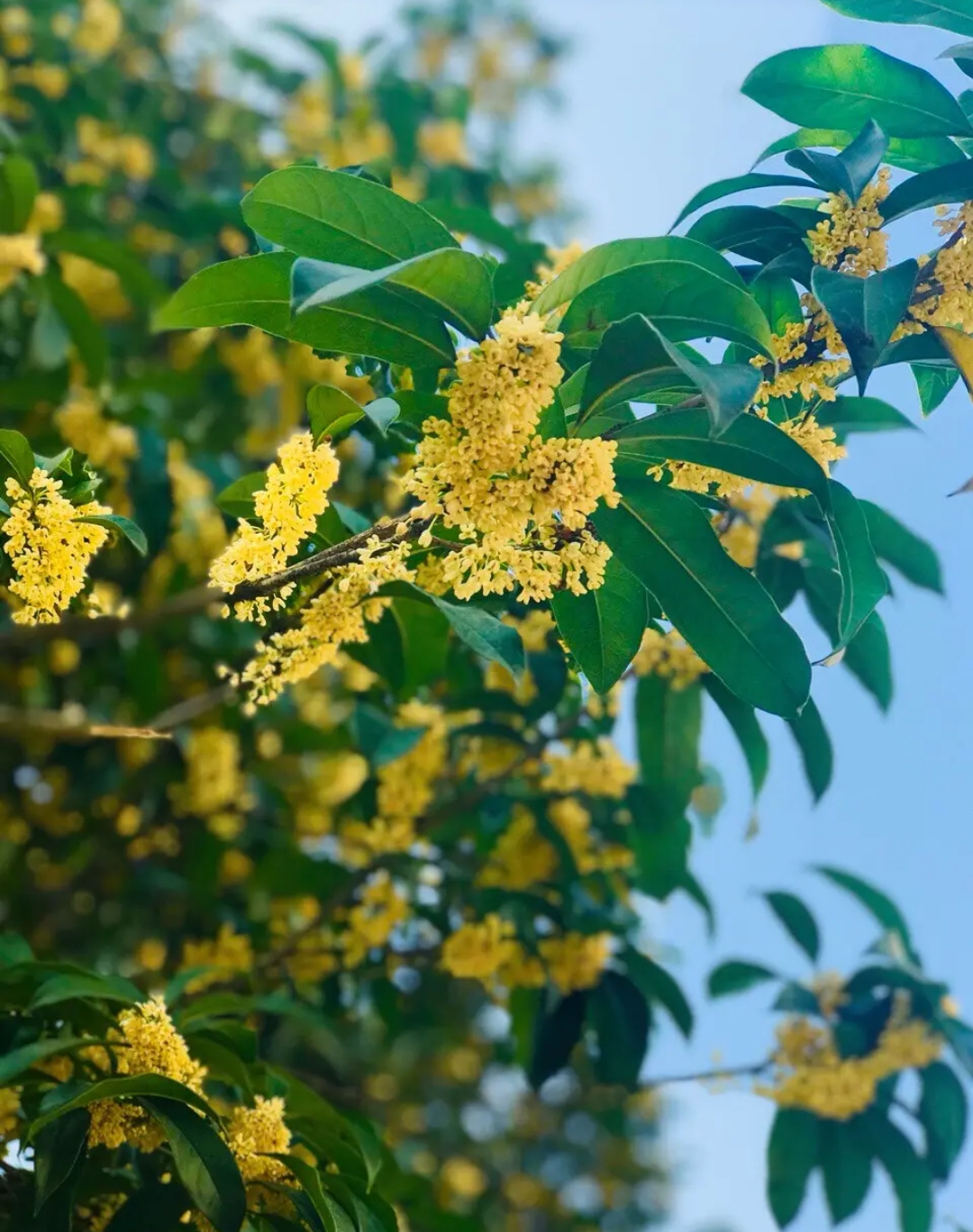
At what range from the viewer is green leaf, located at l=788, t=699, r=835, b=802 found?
145cm

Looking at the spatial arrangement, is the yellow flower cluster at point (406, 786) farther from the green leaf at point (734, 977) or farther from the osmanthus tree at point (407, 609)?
the green leaf at point (734, 977)

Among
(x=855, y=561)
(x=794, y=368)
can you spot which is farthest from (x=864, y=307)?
(x=855, y=561)

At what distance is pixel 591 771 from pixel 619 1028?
349mm

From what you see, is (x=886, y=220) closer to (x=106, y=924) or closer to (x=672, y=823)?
(x=672, y=823)

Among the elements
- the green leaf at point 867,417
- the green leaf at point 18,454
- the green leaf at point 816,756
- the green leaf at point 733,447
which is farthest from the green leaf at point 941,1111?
the green leaf at point 18,454

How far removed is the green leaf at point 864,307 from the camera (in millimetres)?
750

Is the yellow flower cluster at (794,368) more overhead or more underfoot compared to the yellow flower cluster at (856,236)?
more underfoot

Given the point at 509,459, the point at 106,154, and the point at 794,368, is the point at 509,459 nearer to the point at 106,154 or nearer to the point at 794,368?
the point at 794,368

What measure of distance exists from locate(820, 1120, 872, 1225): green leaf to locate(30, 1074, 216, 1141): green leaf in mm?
1076

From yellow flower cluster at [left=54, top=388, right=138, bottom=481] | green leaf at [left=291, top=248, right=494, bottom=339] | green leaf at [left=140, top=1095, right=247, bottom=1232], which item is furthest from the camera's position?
yellow flower cluster at [left=54, top=388, right=138, bottom=481]

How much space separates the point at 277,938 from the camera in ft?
6.30

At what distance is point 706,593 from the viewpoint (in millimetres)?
849

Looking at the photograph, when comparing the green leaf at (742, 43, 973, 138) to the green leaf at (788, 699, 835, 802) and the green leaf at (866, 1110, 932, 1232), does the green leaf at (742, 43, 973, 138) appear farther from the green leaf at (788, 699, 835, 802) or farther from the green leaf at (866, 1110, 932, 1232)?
the green leaf at (866, 1110, 932, 1232)

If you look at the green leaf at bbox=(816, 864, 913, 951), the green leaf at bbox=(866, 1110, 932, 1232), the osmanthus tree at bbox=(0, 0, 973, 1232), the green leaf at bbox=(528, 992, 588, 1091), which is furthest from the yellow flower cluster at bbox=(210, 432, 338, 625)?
the green leaf at bbox=(866, 1110, 932, 1232)
